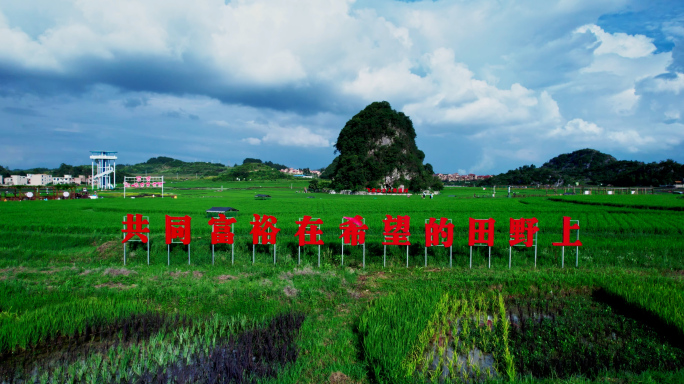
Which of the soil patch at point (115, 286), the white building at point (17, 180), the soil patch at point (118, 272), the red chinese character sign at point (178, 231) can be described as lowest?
the soil patch at point (115, 286)

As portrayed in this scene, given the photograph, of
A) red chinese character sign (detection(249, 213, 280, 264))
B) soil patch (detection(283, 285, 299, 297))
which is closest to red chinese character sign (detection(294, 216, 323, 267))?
red chinese character sign (detection(249, 213, 280, 264))

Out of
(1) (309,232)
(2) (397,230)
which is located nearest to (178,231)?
(1) (309,232)

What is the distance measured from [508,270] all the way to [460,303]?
3.82 metres

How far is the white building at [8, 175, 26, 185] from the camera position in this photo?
90519mm

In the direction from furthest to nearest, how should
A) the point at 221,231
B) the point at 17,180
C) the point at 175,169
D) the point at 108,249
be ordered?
the point at 175,169, the point at 17,180, the point at 108,249, the point at 221,231

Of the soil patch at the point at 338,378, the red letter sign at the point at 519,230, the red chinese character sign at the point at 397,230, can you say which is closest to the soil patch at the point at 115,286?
the soil patch at the point at 338,378

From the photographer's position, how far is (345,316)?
6855mm

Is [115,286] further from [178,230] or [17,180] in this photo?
[17,180]

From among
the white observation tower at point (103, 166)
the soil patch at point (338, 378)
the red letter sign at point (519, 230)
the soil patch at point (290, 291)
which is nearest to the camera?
the soil patch at point (338, 378)

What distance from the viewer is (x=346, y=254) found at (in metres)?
12.9

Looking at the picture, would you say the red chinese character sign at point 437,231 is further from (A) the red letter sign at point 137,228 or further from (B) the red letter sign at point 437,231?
(A) the red letter sign at point 137,228

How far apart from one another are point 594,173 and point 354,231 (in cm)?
12964

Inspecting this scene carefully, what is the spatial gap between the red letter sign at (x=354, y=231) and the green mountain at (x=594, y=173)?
3811 inches

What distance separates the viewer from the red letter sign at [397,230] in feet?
35.9
